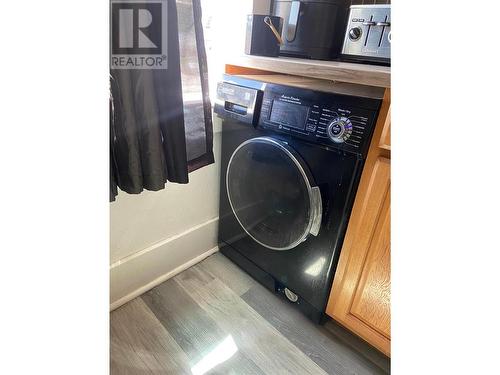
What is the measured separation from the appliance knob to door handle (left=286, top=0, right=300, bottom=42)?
0.22 meters

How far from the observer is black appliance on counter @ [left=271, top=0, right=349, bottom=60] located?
3.51ft

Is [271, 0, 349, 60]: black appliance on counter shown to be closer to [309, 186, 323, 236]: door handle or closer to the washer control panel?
the washer control panel

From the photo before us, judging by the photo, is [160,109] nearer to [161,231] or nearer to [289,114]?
[289,114]

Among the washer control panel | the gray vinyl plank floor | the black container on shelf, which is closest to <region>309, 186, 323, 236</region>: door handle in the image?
the washer control panel

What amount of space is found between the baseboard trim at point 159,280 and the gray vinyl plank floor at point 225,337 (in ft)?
0.07

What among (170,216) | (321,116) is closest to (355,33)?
(321,116)

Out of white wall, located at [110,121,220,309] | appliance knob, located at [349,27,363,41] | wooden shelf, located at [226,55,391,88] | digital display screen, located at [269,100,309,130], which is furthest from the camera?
white wall, located at [110,121,220,309]

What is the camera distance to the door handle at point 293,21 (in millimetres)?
1090

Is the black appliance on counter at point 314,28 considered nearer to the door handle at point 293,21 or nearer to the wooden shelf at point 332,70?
the door handle at point 293,21

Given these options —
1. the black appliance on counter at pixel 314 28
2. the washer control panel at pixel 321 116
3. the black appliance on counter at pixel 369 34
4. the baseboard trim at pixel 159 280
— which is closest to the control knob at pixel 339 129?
the washer control panel at pixel 321 116
